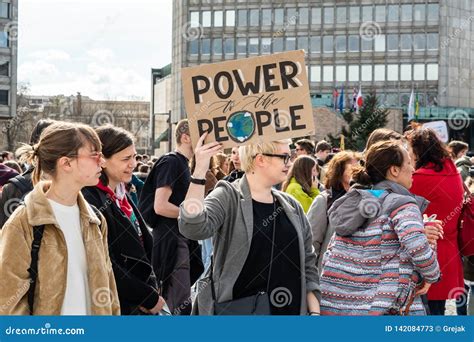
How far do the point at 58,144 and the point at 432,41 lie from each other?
95409mm

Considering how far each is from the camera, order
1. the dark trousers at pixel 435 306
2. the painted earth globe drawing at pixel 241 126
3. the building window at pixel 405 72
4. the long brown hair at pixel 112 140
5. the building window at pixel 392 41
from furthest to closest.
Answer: the building window at pixel 392 41
the building window at pixel 405 72
the dark trousers at pixel 435 306
the long brown hair at pixel 112 140
the painted earth globe drawing at pixel 241 126

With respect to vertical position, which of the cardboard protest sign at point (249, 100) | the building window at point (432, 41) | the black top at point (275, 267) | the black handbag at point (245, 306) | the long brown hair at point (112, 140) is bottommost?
the black handbag at point (245, 306)

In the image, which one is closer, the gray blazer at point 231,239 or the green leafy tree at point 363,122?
the gray blazer at point 231,239

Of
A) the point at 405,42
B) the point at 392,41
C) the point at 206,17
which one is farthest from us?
the point at 206,17

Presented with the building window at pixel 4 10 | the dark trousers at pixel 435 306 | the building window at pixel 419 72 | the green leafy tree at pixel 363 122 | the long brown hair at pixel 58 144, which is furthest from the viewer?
the building window at pixel 419 72

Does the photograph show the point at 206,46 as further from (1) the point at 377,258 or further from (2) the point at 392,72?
(1) the point at 377,258

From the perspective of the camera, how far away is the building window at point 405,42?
322 feet

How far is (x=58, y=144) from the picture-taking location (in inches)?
189

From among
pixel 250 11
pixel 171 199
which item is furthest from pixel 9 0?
pixel 171 199

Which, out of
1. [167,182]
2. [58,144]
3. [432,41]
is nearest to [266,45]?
[432,41]

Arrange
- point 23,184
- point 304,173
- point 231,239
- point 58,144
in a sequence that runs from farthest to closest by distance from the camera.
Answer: point 304,173 < point 23,184 < point 231,239 < point 58,144

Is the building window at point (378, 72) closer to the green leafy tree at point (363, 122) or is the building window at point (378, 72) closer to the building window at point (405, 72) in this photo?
the building window at point (405, 72)

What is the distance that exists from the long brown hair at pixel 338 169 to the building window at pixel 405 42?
92.3 meters

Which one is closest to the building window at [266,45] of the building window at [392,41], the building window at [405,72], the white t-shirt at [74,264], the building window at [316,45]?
the building window at [316,45]
